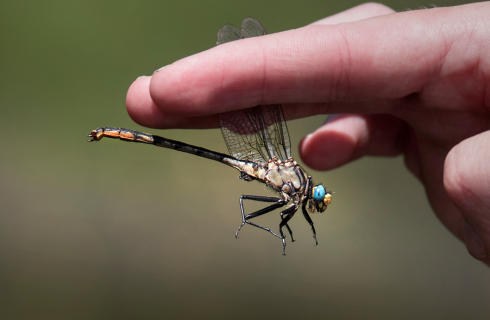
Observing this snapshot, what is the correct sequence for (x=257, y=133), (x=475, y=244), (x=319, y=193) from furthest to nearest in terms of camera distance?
1. (x=257, y=133)
2. (x=319, y=193)
3. (x=475, y=244)

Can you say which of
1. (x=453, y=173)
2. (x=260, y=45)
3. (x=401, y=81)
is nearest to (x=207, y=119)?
(x=260, y=45)

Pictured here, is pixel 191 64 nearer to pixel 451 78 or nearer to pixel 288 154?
pixel 288 154

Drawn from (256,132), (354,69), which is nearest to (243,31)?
(256,132)

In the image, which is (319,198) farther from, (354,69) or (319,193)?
(354,69)

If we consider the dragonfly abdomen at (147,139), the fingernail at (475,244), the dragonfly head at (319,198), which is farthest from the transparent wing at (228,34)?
the fingernail at (475,244)

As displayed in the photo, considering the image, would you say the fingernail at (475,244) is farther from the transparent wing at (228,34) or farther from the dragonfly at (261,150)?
the transparent wing at (228,34)

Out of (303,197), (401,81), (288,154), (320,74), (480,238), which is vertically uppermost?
(320,74)

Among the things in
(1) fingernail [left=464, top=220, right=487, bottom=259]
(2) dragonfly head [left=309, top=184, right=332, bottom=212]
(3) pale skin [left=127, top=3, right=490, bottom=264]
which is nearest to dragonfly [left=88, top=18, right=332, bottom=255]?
(2) dragonfly head [left=309, top=184, right=332, bottom=212]
